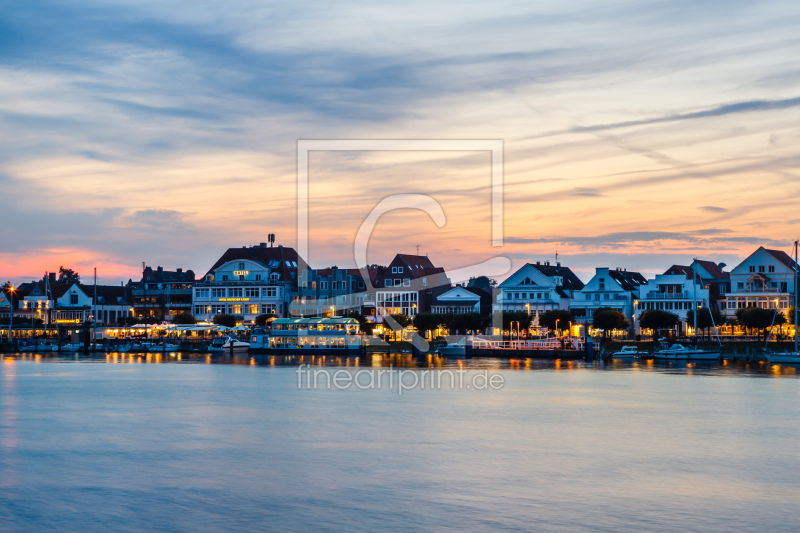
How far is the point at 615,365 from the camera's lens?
91250 millimetres

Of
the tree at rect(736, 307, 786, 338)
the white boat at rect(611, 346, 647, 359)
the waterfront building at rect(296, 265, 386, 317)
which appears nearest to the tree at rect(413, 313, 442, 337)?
the waterfront building at rect(296, 265, 386, 317)

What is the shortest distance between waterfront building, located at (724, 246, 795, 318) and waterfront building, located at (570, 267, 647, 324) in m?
12.3

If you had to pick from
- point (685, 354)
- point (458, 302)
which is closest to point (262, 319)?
point (458, 302)

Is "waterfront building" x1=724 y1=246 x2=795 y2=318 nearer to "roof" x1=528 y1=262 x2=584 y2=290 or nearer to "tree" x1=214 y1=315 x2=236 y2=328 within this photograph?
"roof" x1=528 y1=262 x2=584 y2=290

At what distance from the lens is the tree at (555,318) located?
11550cm

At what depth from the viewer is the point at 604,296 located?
389 ft

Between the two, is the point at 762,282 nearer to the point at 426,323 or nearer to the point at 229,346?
the point at 426,323

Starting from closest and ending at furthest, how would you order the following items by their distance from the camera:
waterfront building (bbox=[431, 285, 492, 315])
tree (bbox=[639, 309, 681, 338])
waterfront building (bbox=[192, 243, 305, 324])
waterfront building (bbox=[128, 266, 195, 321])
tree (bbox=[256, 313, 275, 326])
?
tree (bbox=[639, 309, 681, 338]) < waterfront building (bbox=[431, 285, 492, 315]) < tree (bbox=[256, 313, 275, 326]) < waterfront building (bbox=[192, 243, 305, 324]) < waterfront building (bbox=[128, 266, 195, 321])

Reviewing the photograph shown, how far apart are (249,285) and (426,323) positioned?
32.5 m

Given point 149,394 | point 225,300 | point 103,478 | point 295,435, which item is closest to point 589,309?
point 225,300

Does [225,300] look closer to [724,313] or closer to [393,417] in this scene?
[724,313]

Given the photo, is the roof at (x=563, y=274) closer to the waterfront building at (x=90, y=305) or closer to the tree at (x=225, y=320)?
the tree at (x=225, y=320)

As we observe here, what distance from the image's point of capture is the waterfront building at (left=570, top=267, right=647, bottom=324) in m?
118

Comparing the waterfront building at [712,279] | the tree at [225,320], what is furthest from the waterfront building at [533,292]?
the tree at [225,320]
